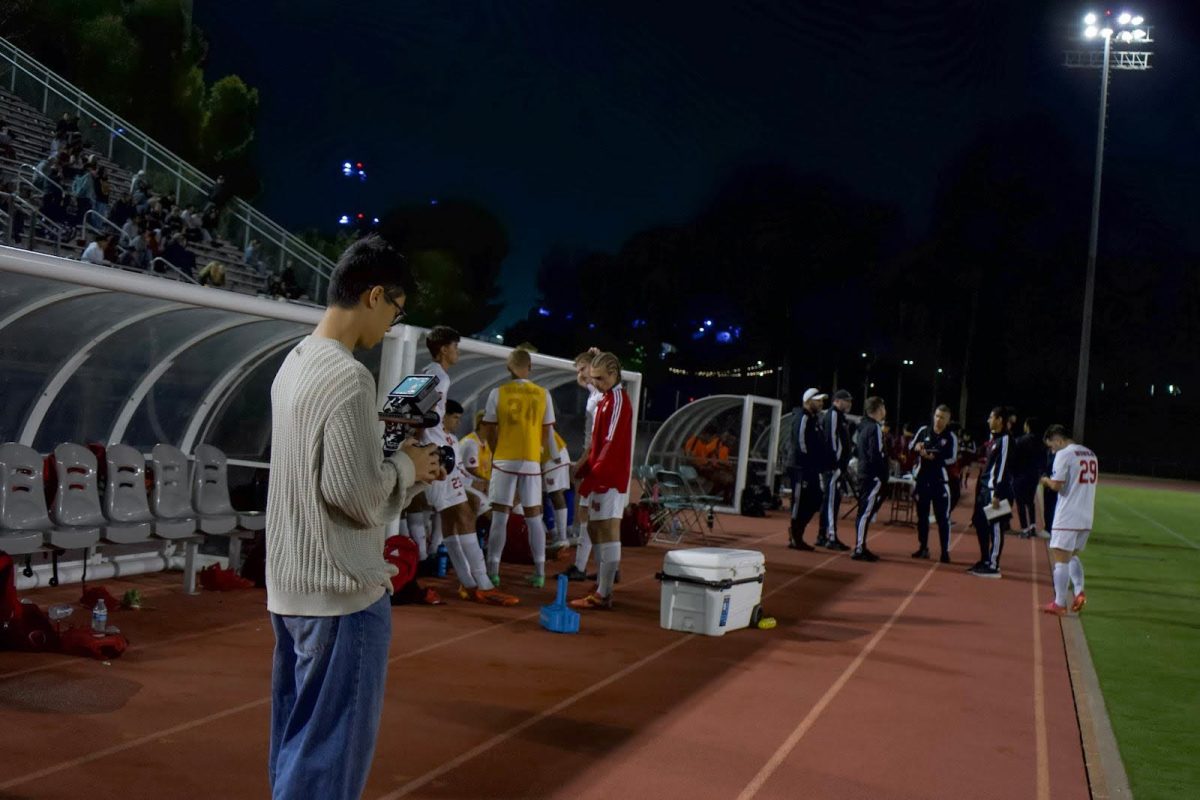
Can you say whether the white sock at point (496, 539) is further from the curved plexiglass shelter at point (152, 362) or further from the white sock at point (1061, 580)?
the white sock at point (1061, 580)

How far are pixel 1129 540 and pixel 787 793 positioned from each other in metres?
18.7

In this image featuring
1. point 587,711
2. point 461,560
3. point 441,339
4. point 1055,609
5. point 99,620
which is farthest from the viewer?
point 1055,609

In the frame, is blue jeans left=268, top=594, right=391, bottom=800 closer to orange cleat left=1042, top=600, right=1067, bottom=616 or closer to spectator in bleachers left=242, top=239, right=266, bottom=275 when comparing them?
orange cleat left=1042, top=600, right=1067, bottom=616

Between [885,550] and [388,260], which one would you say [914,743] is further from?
[885,550]

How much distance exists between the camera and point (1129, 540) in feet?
71.1

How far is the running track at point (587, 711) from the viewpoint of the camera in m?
5.24

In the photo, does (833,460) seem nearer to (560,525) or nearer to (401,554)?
(560,525)

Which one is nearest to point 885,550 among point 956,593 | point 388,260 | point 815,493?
point 815,493

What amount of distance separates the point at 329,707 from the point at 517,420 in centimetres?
759

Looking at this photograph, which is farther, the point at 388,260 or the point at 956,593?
the point at 956,593

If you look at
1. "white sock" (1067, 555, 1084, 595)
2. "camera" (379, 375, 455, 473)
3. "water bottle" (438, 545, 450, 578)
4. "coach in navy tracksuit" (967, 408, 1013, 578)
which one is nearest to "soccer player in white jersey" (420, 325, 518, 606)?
"water bottle" (438, 545, 450, 578)

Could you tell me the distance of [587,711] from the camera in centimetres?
A: 663

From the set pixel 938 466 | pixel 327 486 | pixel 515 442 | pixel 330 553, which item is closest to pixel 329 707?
pixel 330 553

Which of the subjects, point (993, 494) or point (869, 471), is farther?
point (869, 471)
